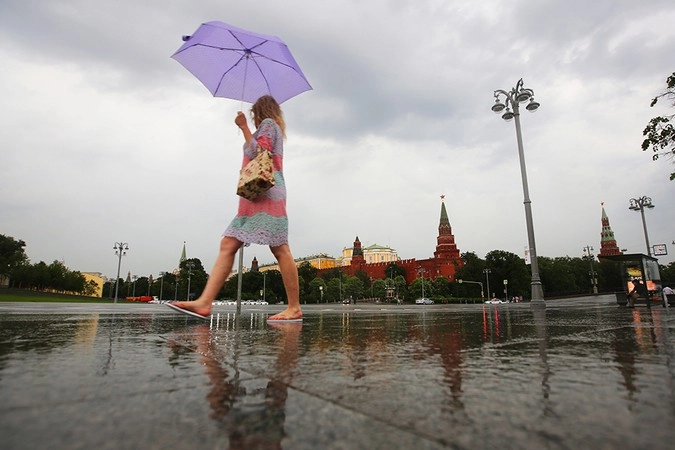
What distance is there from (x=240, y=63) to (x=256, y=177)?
1799 millimetres

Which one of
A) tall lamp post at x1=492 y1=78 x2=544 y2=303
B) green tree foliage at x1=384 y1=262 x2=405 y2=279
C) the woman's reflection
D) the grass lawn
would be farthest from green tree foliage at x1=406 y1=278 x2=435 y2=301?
the woman's reflection

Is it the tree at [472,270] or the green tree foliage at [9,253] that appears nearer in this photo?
the green tree foliage at [9,253]

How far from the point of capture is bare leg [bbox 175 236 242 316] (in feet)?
12.3

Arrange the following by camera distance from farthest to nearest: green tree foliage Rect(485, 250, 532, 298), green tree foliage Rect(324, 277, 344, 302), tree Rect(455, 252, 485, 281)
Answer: green tree foliage Rect(324, 277, 344, 302) → tree Rect(455, 252, 485, 281) → green tree foliage Rect(485, 250, 532, 298)

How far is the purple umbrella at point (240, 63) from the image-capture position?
450 centimetres

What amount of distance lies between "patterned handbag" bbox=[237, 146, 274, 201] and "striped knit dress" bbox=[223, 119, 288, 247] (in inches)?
6.9

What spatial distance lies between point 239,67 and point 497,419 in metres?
4.95

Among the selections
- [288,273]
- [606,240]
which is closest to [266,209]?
[288,273]

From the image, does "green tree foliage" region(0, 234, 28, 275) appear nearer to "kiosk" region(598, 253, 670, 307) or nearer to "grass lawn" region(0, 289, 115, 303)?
"grass lawn" region(0, 289, 115, 303)

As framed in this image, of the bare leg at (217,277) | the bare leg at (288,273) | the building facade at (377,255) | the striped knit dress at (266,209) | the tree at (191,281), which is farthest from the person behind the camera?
the building facade at (377,255)

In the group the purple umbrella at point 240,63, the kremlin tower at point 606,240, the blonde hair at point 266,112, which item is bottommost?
the blonde hair at point 266,112

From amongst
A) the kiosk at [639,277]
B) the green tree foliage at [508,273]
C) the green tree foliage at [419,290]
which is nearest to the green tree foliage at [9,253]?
the green tree foliage at [419,290]

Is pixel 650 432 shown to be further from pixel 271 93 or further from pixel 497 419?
pixel 271 93

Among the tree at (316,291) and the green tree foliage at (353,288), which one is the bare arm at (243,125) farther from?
the green tree foliage at (353,288)
